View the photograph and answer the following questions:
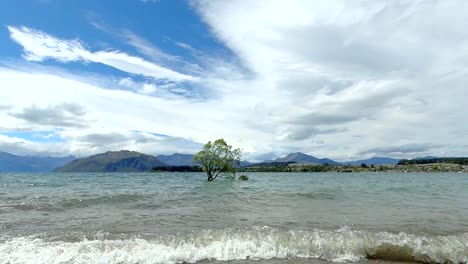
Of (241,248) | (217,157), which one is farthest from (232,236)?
(217,157)

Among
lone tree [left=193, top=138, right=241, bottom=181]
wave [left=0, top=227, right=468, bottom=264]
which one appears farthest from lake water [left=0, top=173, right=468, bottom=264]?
lone tree [left=193, top=138, right=241, bottom=181]

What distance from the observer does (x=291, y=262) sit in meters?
12.9

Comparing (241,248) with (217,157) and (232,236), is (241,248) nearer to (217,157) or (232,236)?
(232,236)

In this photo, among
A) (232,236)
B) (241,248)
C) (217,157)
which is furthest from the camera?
(217,157)

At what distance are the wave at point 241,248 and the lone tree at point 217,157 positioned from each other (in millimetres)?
64431

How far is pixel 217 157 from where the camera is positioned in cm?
8125

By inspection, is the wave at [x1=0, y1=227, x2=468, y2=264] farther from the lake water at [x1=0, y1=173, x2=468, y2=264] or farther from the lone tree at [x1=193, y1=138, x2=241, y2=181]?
the lone tree at [x1=193, y1=138, x2=241, y2=181]

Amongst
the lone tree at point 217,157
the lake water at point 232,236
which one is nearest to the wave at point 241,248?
the lake water at point 232,236

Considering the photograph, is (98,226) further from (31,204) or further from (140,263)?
(31,204)

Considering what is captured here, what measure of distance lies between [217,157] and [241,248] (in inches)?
2633

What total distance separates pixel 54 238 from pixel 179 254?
21.0 feet

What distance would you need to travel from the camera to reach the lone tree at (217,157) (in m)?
80.4

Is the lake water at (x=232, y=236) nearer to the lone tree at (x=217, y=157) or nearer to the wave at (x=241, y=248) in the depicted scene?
the wave at (x=241, y=248)

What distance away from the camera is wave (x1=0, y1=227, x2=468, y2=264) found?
1345 cm
